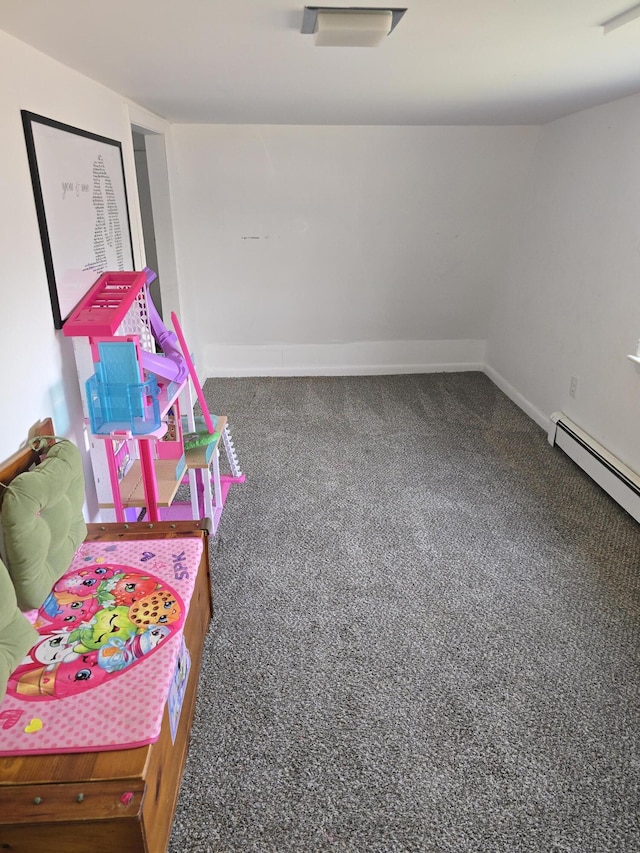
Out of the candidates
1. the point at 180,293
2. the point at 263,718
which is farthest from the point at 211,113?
the point at 263,718

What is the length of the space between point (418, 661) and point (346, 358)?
3120mm

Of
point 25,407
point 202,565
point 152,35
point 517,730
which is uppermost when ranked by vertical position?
point 152,35

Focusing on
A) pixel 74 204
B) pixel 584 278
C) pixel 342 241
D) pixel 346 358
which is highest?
pixel 74 204

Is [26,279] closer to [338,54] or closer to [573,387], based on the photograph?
[338,54]

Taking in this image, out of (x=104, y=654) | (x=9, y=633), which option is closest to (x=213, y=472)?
(x=104, y=654)

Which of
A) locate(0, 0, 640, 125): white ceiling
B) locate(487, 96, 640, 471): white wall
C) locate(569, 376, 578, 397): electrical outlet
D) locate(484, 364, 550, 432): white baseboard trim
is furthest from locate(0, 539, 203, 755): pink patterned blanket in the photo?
locate(484, 364, 550, 432): white baseboard trim

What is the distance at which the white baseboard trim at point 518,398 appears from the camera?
3789 mm

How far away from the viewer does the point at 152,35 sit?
62.2 inches

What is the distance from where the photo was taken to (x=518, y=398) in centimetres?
418

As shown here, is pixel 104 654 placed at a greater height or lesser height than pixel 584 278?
lesser

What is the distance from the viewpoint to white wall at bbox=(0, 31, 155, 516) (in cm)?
162

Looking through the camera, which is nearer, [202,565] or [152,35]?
[152,35]

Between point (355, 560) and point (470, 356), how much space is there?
2.85 metres

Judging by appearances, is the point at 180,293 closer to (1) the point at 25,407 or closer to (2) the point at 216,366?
(2) the point at 216,366
